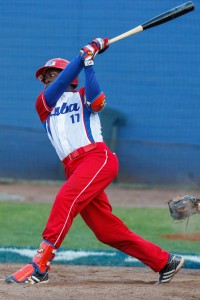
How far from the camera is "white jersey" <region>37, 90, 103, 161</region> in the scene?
17.2ft

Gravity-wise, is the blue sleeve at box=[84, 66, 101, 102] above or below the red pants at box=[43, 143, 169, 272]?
above

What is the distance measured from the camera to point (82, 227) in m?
8.69

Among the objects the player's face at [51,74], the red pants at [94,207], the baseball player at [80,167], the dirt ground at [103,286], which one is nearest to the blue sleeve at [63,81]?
the baseball player at [80,167]

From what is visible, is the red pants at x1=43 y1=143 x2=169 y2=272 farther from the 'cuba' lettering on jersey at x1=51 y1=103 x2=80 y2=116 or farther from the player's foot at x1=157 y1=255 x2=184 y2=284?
the 'cuba' lettering on jersey at x1=51 y1=103 x2=80 y2=116

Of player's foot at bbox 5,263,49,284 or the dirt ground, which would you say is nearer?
the dirt ground

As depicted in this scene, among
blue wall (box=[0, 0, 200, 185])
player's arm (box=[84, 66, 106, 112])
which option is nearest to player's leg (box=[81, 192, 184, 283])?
player's arm (box=[84, 66, 106, 112])

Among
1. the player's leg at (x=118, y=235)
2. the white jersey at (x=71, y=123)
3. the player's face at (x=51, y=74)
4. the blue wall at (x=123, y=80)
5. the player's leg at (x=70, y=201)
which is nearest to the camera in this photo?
the player's leg at (x=70, y=201)

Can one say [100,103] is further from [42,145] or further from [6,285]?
[42,145]

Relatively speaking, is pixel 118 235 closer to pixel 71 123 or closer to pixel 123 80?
pixel 71 123

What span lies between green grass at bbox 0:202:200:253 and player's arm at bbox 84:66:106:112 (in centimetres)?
254

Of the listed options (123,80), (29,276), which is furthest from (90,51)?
(123,80)

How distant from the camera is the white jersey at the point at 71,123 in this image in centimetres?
524

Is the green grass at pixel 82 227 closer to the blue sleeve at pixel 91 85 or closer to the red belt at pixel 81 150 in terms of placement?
the red belt at pixel 81 150

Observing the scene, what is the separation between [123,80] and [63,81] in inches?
246
